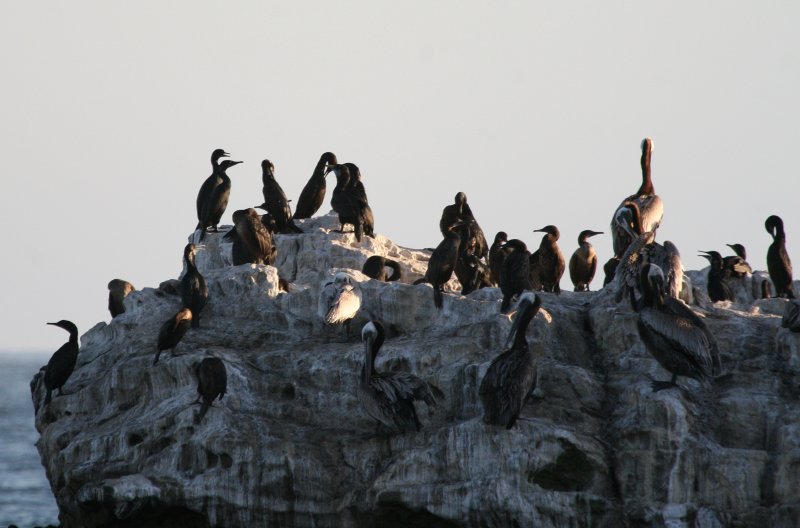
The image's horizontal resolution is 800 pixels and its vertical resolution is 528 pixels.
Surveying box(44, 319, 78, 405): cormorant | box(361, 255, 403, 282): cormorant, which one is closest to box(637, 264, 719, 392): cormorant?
box(361, 255, 403, 282): cormorant

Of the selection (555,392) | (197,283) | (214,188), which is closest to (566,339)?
(555,392)

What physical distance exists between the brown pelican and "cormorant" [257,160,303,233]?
4.86 metres

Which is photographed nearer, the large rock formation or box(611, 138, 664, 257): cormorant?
the large rock formation

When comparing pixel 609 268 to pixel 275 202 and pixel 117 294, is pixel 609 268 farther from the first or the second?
pixel 117 294

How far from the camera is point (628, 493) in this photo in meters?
18.0

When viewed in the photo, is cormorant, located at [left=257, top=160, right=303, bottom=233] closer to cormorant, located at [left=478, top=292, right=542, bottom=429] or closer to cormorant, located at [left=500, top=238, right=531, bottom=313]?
cormorant, located at [left=500, top=238, right=531, bottom=313]

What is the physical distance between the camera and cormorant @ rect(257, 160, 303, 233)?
26062 mm

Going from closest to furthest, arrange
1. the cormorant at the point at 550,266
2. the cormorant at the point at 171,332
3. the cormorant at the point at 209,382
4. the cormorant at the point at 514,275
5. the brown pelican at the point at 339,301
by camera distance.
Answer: the cormorant at the point at 209,382
the cormorant at the point at 171,332
the brown pelican at the point at 339,301
the cormorant at the point at 514,275
the cormorant at the point at 550,266

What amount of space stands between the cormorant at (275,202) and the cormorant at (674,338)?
8020 mm

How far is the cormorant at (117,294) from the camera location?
28656 millimetres

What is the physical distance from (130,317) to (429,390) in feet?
16.9

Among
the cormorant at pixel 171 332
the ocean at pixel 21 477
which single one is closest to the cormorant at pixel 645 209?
the cormorant at pixel 171 332

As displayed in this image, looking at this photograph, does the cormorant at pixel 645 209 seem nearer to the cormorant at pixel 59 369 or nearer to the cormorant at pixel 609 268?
the cormorant at pixel 609 268

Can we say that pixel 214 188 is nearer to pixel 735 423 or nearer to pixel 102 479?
pixel 102 479
